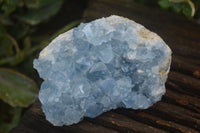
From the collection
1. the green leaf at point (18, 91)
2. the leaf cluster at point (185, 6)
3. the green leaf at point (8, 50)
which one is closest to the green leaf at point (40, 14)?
the green leaf at point (8, 50)

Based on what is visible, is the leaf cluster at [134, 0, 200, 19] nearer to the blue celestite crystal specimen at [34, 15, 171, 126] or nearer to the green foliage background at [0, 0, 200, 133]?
the green foliage background at [0, 0, 200, 133]

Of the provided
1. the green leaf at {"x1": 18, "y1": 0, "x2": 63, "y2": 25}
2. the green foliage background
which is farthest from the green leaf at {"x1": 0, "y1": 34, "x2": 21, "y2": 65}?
the green leaf at {"x1": 18, "y1": 0, "x2": 63, "y2": 25}

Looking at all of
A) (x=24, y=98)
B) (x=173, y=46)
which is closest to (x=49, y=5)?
(x=24, y=98)

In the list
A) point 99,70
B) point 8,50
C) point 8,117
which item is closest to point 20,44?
point 8,50

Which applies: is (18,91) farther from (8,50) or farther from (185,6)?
(185,6)

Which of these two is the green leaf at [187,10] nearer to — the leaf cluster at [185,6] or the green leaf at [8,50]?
the leaf cluster at [185,6]
